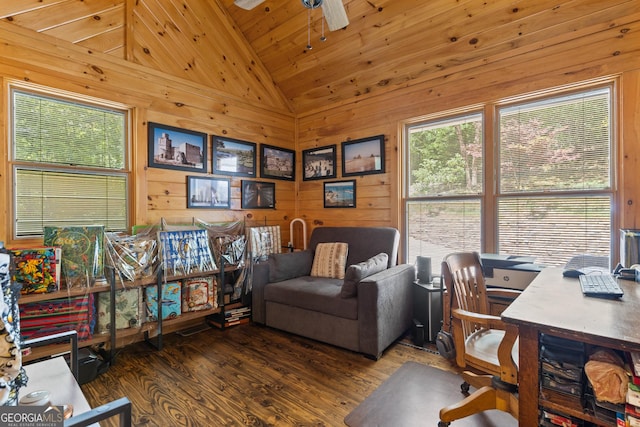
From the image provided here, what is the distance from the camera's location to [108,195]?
9.39ft

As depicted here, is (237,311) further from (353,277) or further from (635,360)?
(635,360)

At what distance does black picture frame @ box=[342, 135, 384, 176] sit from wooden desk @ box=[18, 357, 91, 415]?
10.2 ft

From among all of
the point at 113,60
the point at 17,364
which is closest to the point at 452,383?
the point at 17,364

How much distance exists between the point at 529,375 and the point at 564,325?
26 cm

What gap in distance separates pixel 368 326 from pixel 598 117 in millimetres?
2446

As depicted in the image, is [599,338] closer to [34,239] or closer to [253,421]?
[253,421]

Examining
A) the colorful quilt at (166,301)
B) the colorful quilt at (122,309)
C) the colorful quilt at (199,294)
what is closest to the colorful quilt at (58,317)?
the colorful quilt at (122,309)

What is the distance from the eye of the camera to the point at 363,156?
12.3ft

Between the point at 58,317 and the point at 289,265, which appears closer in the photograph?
the point at 58,317

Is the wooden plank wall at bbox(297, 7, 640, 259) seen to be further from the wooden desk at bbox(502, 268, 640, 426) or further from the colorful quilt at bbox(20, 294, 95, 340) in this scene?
the colorful quilt at bbox(20, 294, 95, 340)

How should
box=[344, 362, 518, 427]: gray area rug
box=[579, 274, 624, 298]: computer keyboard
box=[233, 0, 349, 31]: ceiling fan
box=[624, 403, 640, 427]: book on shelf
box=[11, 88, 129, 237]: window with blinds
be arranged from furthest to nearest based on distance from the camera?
box=[11, 88, 129, 237]: window with blinds, box=[233, 0, 349, 31]: ceiling fan, box=[344, 362, 518, 427]: gray area rug, box=[579, 274, 624, 298]: computer keyboard, box=[624, 403, 640, 427]: book on shelf

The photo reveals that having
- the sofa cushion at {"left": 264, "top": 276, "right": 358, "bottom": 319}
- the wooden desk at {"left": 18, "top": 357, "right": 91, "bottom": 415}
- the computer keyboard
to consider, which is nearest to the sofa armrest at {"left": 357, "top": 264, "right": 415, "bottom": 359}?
the sofa cushion at {"left": 264, "top": 276, "right": 358, "bottom": 319}

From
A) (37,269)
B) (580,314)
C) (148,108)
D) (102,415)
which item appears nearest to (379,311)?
(580,314)

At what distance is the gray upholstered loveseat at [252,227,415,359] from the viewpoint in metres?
2.51
